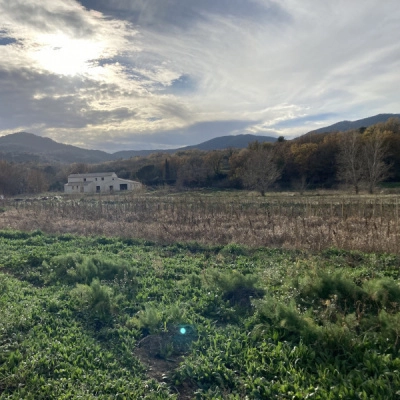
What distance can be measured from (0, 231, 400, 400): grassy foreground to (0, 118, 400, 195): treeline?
31.2 metres

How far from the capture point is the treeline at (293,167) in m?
37.8

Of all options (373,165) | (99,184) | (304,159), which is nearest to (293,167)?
(304,159)

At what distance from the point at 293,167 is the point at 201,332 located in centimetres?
4569

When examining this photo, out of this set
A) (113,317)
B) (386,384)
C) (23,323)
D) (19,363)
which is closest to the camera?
(386,384)

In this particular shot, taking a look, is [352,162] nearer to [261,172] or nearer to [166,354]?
[261,172]

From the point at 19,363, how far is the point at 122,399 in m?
1.52

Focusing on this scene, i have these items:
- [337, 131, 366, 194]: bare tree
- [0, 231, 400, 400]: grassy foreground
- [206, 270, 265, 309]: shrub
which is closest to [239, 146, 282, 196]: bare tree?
[337, 131, 366, 194]: bare tree

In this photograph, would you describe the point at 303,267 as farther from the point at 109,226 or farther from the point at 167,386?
the point at 109,226

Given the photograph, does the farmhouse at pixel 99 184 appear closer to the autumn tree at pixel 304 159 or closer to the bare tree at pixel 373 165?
the autumn tree at pixel 304 159

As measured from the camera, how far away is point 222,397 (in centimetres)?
356

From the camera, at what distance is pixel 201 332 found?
4895 millimetres

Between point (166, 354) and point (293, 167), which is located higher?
point (293, 167)

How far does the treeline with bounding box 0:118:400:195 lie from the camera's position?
3778 cm

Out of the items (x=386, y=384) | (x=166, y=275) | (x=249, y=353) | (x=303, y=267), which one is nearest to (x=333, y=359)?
(x=386, y=384)
